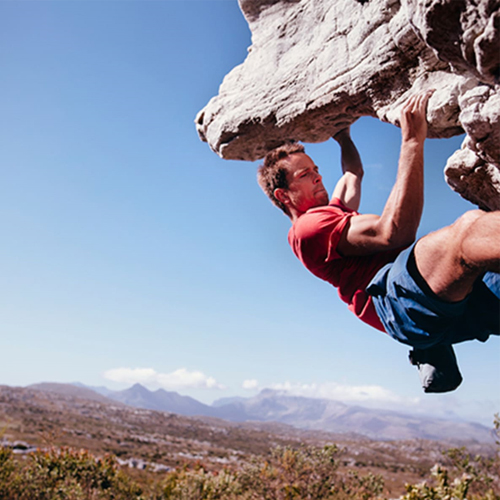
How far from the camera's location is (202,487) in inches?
493

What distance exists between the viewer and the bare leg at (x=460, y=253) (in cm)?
194

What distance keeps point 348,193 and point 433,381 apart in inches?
68.1

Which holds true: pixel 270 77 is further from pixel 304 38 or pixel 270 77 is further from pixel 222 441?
pixel 222 441

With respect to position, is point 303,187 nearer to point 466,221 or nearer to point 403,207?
point 403,207

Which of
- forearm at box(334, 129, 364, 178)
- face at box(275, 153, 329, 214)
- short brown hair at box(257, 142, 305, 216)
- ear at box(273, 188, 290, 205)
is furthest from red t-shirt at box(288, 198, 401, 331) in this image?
forearm at box(334, 129, 364, 178)

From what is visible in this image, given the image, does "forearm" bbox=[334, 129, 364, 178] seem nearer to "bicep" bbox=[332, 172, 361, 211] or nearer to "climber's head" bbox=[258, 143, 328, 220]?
"bicep" bbox=[332, 172, 361, 211]

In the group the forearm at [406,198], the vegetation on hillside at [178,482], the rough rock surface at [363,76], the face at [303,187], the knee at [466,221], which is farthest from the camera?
the vegetation on hillside at [178,482]

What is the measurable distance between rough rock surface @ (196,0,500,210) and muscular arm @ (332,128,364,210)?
189mm

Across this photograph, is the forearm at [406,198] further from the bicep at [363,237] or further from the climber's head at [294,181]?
the climber's head at [294,181]

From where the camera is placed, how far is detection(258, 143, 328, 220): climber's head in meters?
3.35

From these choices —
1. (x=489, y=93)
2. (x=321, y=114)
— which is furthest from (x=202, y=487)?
(x=489, y=93)

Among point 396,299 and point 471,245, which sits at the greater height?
point 471,245

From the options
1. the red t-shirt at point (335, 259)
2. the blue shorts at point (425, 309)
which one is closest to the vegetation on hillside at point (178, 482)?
the red t-shirt at point (335, 259)

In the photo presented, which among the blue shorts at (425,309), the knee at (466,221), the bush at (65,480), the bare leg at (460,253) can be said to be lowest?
the bush at (65,480)
